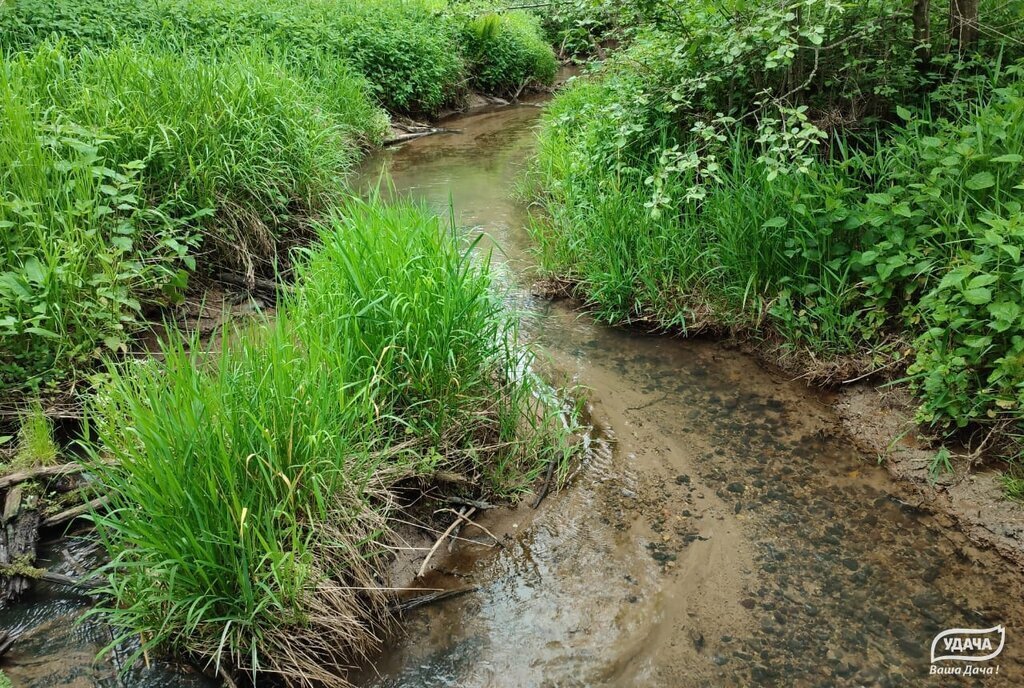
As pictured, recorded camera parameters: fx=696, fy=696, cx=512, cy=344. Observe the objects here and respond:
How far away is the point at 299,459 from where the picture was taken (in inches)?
100

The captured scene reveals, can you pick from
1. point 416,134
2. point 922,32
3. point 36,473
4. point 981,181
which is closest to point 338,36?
point 416,134

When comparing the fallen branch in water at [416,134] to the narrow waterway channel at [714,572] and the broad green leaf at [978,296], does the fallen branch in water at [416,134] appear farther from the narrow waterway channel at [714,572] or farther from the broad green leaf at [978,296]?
the broad green leaf at [978,296]

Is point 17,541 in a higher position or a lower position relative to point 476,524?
higher

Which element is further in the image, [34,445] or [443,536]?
[34,445]

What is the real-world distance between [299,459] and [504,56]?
12876 mm

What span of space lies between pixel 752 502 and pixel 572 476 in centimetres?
88

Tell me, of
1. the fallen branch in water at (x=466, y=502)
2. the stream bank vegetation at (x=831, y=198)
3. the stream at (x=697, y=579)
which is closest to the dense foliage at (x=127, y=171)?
the stream at (x=697, y=579)

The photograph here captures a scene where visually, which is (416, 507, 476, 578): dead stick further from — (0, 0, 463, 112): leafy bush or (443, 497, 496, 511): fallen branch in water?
(0, 0, 463, 112): leafy bush

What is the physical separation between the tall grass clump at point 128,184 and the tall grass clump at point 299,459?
67 cm

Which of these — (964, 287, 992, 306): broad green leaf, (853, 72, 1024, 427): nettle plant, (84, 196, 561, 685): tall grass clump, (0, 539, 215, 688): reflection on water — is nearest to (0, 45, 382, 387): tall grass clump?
(84, 196, 561, 685): tall grass clump

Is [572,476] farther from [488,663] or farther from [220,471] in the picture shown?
[220,471]

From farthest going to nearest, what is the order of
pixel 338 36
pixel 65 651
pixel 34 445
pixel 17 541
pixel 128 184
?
pixel 338 36
pixel 128 184
pixel 34 445
pixel 17 541
pixel 65 651

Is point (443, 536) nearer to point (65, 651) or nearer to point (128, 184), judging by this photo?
point (65, 651)

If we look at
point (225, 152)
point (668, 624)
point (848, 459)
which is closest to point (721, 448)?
point (848, 459)
